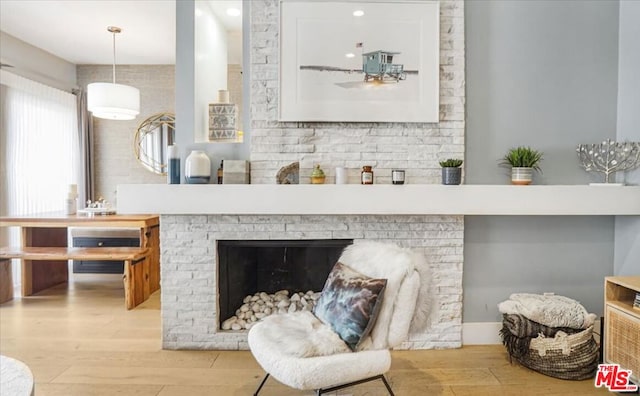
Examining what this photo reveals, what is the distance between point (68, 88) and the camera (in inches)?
191

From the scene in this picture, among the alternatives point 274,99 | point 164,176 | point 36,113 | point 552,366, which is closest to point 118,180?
point 164,176

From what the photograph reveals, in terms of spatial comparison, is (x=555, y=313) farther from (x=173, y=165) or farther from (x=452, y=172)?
(x=173, y=165)

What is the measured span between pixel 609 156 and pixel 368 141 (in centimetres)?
161

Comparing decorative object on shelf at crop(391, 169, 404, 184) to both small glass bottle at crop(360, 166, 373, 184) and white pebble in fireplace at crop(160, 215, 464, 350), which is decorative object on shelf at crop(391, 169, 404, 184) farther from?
white pebble in fireplace at crop(160, 215, 464, 350)

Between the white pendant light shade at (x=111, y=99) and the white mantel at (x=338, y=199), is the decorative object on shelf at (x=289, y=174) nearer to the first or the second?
the white mantel at (x=338, y=199)

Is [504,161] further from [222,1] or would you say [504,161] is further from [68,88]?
[68,88]

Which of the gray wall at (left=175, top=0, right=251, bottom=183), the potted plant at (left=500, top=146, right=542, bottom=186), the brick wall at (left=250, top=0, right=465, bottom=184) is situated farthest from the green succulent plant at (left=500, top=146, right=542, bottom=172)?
the gray wall at (left=175, top=0, right=251, bottom=183)

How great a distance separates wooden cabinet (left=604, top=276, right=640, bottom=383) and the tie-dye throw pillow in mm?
1372

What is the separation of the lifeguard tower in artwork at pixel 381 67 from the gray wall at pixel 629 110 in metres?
1.49

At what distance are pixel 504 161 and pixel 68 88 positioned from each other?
4.99 m

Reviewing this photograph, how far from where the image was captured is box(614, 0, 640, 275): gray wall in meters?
2.56

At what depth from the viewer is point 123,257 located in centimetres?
340

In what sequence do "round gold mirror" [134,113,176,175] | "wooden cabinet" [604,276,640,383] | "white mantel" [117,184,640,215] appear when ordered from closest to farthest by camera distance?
"wooden cabinet" [604,276,640,383]
"white mantel" [117,184,640,215]
"round gold mirror" [134,113,176,175]

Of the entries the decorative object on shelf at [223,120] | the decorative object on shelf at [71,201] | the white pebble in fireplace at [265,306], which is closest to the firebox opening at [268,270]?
the white pebble in fireplace at [265,306]
